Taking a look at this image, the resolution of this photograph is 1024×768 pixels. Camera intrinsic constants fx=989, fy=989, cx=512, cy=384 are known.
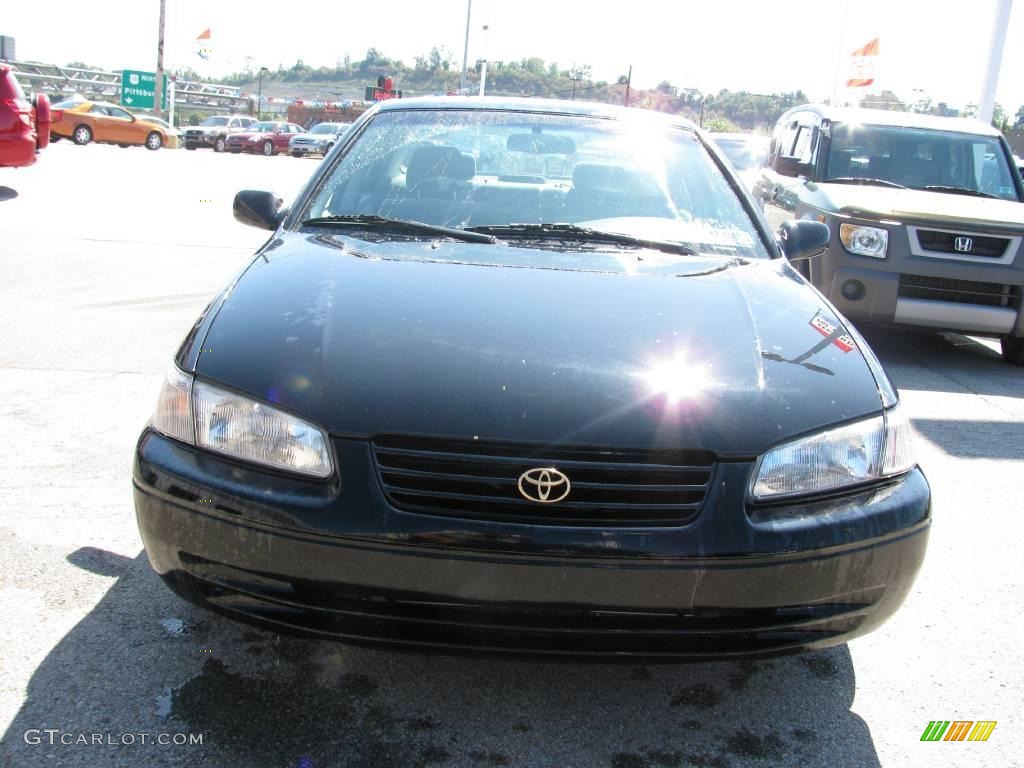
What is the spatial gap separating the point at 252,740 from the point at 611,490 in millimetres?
977

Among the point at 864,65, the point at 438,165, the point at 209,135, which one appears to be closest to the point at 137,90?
the point at 209,135

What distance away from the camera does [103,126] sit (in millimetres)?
33719

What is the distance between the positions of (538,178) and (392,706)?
79.3 inches

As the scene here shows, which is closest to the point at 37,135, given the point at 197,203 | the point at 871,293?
the point at 197,203

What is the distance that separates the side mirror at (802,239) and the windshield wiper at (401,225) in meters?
1.25

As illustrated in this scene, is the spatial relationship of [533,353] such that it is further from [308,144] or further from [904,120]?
[308,144]

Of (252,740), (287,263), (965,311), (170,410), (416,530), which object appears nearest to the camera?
(416,530)

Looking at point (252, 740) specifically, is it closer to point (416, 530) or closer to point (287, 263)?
point (416, 530)

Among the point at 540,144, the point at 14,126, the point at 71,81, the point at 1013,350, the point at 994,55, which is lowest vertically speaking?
the point at 1013,350

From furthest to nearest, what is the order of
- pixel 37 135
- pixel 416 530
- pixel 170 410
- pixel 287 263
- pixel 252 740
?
1. pixel 37 135
2. pixel 287 263
3. pixel 170 410
4. pixel 252 740
5. pixel 416 530

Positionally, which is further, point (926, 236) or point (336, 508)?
point (926, 236)

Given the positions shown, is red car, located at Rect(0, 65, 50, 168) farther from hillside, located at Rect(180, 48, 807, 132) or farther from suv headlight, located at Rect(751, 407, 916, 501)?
hillside, located at Rect(180, 48, 807, 132)

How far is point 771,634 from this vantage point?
2162mm

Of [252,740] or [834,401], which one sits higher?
[834,401]
